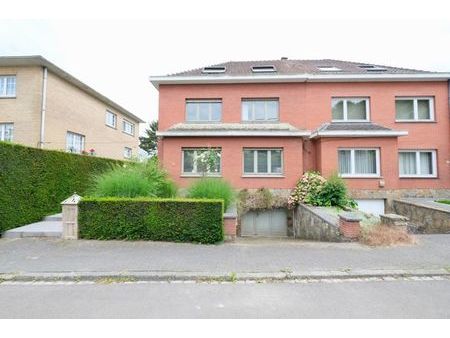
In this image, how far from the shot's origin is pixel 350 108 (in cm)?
1484

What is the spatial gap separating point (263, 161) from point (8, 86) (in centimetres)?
1500

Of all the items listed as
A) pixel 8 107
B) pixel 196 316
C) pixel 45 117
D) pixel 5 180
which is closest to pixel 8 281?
pixel 196 316

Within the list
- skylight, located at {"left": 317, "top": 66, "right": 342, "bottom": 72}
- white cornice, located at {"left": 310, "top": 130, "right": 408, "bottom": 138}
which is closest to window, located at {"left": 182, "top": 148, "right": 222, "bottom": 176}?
white cornice, located at {"left": 310, "top": 130, "right": 408, "bottom": 138}

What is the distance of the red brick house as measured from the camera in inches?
527

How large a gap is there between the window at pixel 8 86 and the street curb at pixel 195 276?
14.4m

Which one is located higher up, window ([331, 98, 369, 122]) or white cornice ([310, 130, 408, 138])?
window ([331, 98, 369, 122])

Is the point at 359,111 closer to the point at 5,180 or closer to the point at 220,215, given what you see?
the point at 220,215

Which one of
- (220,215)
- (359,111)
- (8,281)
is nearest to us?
(8,281)

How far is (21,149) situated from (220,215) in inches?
263

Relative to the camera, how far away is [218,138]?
13.7m

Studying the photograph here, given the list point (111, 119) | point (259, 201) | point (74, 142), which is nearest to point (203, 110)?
point (259, 201)

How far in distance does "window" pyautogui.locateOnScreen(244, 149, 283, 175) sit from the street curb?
888cm

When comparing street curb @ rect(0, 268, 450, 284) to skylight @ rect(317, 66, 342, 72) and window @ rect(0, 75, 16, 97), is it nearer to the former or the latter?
skylight @ rect(317, 66, 342, 72)

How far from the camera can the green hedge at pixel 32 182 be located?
7871 millimetres
